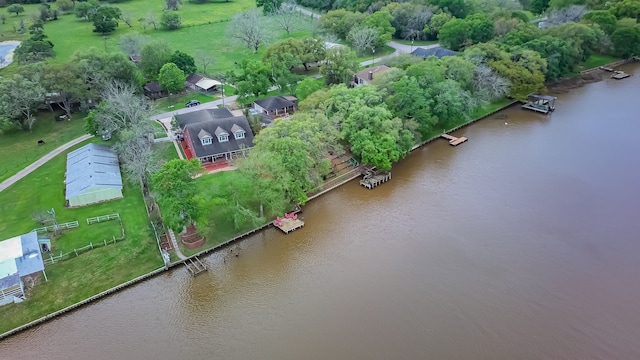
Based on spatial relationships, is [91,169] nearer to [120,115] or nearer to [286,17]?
[120,115]

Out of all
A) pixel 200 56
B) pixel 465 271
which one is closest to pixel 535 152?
pixel 465 271

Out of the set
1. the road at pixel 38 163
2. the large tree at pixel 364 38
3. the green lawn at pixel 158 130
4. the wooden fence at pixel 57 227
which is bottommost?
the wooden fence at pixel 57 227

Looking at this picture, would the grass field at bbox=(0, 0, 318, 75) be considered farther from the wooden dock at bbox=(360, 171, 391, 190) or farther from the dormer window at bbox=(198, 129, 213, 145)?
the wooden dock at bbox=(360, 171, 391, 190)

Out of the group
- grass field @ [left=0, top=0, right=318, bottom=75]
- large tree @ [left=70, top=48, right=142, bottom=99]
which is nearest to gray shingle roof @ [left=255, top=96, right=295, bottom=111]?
large tree @ [left=70, top=48, right=142, bottom=99]

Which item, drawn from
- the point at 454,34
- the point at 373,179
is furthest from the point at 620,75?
the point at 373,179

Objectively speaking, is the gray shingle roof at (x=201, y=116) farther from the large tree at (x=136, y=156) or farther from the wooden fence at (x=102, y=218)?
the wooden fence at (x=102, y=218)

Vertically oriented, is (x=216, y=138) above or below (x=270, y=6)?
below

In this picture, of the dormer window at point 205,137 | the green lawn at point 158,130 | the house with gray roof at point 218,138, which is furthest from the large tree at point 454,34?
the green lawn at point 158,130
